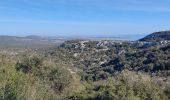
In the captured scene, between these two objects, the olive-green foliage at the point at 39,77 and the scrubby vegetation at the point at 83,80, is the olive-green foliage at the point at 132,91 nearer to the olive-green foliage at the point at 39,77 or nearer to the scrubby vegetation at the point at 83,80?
the scrubby vegetation at the point at 83,80

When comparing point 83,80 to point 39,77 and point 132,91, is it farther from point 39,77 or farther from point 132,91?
point 132,91

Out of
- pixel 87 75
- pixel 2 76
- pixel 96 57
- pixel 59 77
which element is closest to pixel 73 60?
pixel 96 57

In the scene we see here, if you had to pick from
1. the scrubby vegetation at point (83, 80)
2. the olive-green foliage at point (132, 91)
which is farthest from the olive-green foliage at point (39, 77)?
the olive-green foliage at point (132, 91)

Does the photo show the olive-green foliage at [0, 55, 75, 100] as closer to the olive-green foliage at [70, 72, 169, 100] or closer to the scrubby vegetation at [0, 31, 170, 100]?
the scrubby vegetation at [0, 31, 170, 100]

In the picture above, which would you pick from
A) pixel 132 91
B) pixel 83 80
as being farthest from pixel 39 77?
pixel 132 91

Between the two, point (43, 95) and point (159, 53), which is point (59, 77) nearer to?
point (43, 95)

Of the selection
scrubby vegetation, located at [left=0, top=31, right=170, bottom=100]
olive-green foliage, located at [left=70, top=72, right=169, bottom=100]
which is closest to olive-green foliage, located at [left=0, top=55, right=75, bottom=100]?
scrubby vegetation, located at [left=0, top=31, right=170, bottom=100]

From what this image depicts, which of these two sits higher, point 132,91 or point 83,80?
point 132,91

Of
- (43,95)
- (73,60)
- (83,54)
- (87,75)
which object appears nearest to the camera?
(43,95)

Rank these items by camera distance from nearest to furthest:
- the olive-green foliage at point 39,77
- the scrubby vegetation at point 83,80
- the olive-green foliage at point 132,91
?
1. the scrubby vegetation at point 83,80
2. the olive-green foliage at point 132,91
3. the olive-green foliage at point 39,77

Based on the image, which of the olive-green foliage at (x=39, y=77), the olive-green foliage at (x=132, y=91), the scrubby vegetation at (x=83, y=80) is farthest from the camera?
the olive-green foliage at (x=39, y=77)

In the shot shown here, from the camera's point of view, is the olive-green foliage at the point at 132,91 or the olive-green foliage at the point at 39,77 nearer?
the olive-green foliage at the point at 132,91
